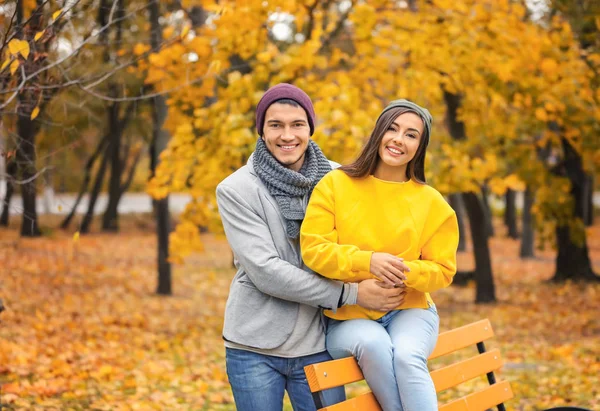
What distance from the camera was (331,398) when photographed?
309 centimetres

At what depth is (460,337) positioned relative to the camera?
359cm

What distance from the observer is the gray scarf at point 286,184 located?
10.1 ft

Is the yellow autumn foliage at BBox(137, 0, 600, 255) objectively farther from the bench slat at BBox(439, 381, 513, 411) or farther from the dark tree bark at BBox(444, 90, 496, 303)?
the bench slat at BBox(439, 381, 513, 411)

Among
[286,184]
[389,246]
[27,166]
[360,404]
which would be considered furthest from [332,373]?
[27,166]

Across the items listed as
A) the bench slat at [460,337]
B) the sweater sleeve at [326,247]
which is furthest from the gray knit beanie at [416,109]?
the bench slat at [460,337]

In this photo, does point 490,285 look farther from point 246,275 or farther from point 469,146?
point 246,275

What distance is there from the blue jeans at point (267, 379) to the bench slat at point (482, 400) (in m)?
0.60

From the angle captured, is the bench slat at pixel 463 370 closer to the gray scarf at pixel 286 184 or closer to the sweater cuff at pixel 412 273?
the sweater cuff at pixel 412 273

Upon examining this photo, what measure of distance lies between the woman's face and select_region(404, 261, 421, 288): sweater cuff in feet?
1.34

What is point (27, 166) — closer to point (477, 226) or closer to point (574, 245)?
point (477, 226)

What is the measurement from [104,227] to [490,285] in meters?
14.8

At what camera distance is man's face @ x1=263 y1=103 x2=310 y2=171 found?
10.1 ft

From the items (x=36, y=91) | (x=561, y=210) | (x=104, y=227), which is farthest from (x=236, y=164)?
(x=104, y=227)

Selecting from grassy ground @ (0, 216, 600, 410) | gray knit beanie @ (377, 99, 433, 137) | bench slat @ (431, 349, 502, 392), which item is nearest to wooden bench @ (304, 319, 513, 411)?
bench slat @ (431, 349, 502, 392)
